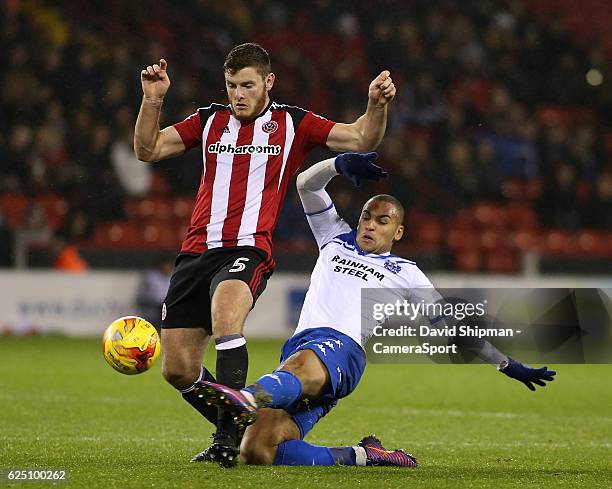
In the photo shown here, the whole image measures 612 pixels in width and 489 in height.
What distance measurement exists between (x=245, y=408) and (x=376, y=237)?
1.74 metres

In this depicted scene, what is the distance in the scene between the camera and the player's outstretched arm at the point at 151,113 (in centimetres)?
570

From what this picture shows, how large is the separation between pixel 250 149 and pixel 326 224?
2.60 feet

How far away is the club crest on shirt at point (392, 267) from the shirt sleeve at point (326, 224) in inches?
14.2

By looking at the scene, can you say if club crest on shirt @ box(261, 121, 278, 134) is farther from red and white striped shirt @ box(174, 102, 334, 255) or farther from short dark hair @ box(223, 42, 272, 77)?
short dark hair @ box(223, 42, 272, 77)

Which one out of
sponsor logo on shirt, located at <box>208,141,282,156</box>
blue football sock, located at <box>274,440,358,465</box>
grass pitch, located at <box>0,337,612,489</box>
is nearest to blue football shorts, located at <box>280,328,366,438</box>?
blue football sock, located at <box>274,440,358,465</box>

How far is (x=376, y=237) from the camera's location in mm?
6270

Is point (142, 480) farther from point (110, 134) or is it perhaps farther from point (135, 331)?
point (110, 134)

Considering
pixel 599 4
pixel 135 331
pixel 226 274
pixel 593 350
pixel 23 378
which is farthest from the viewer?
pixel 599 4

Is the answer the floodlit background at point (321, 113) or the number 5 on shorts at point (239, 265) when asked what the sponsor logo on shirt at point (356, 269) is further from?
the floodlit background at point (321, 113)

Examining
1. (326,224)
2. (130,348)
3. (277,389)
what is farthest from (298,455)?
(326,224)

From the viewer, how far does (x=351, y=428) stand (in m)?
7.66

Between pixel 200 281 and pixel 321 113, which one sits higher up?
pixel 321 113

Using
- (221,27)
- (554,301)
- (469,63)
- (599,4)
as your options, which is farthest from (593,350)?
(599,4)

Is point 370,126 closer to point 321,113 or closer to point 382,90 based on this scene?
point 382,90
